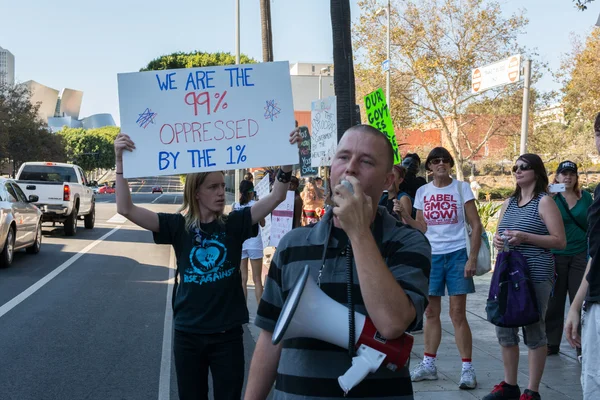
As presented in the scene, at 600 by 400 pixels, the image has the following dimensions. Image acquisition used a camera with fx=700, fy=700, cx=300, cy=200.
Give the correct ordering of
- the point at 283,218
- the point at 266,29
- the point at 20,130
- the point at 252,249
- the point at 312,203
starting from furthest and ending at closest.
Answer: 1. the point at 20,130
2. the point at 266,29
3. the point at 312,203
4. the point at 283,218
5. the point at 252,249

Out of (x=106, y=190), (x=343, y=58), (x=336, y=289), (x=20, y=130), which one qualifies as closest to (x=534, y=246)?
(x=336, y=289)

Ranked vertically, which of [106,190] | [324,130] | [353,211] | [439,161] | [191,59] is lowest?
[106,190]

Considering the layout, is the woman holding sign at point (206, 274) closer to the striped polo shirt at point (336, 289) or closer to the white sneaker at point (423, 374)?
the striped polo shirt at point (336, 289)

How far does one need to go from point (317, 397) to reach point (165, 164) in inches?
84.3

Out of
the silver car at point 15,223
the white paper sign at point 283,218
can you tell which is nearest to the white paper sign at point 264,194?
the white paper sign at point 283,218

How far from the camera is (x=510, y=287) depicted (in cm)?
516

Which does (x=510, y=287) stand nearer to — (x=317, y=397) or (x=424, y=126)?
(x=317, y=397)

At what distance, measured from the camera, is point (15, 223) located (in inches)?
551

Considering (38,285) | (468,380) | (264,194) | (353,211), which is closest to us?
(353,211)

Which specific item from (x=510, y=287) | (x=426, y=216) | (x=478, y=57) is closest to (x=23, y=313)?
(x=426, y=216)

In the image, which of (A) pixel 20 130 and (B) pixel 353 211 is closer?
(B) pixel 353 211

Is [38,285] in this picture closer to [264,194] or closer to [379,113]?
[264,194]

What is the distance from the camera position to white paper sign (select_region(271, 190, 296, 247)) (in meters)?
9.03

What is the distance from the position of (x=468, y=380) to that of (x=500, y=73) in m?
8.40
